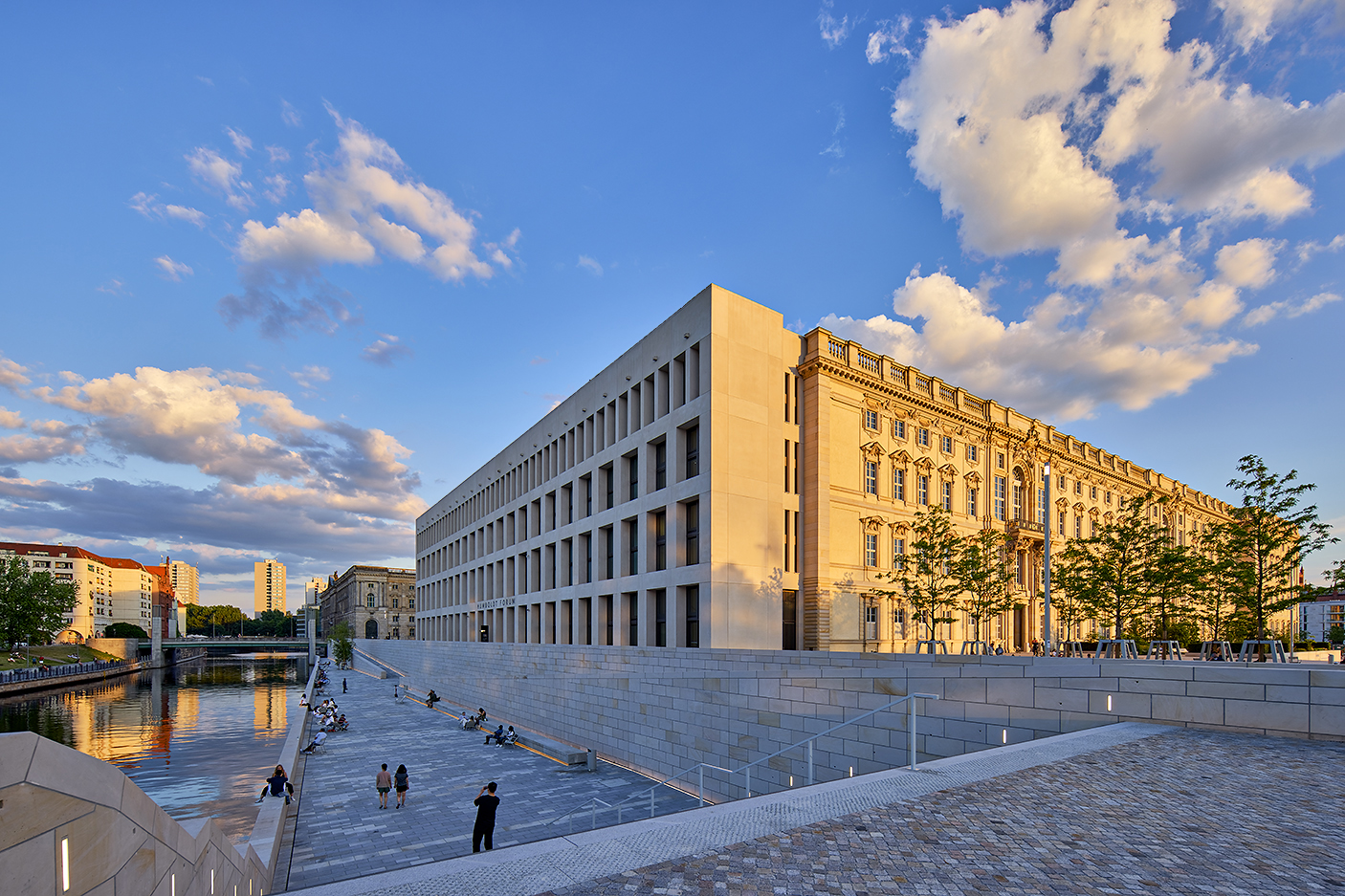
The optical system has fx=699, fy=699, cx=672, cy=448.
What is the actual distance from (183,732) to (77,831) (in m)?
55.3

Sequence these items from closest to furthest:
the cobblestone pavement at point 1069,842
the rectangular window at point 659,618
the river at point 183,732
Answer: the cobblestone pavement at point 1069,842, the river at point 183,732, the rectangular window at point 659,618

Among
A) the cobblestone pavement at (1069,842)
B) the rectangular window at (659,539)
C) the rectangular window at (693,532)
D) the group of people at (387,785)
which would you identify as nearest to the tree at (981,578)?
the rectangular window at (693,532)

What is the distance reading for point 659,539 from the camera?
123 feet

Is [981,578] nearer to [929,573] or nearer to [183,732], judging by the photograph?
[929,573]

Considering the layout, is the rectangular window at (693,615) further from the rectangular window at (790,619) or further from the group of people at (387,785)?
the group of people at (387,785)

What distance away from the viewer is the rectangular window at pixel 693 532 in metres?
33.8

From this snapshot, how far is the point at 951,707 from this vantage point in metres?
14.0

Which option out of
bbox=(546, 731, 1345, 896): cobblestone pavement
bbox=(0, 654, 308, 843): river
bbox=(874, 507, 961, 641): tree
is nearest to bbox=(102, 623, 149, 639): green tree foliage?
bbox=(0, 654, 308, 843): river

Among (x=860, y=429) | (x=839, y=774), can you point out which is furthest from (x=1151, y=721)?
(x=860, y=429)

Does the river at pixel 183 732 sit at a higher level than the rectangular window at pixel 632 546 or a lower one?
lower

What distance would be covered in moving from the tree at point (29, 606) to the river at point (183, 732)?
17.8m

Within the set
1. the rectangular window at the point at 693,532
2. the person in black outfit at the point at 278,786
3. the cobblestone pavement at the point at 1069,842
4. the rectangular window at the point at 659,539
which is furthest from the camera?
the rectangular window at the point at 659,539

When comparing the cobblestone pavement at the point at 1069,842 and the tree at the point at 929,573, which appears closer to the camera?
the cobblestone pavement at the point at 1069,842

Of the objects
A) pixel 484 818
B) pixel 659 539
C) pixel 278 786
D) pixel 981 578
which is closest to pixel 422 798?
pixel 278 786
